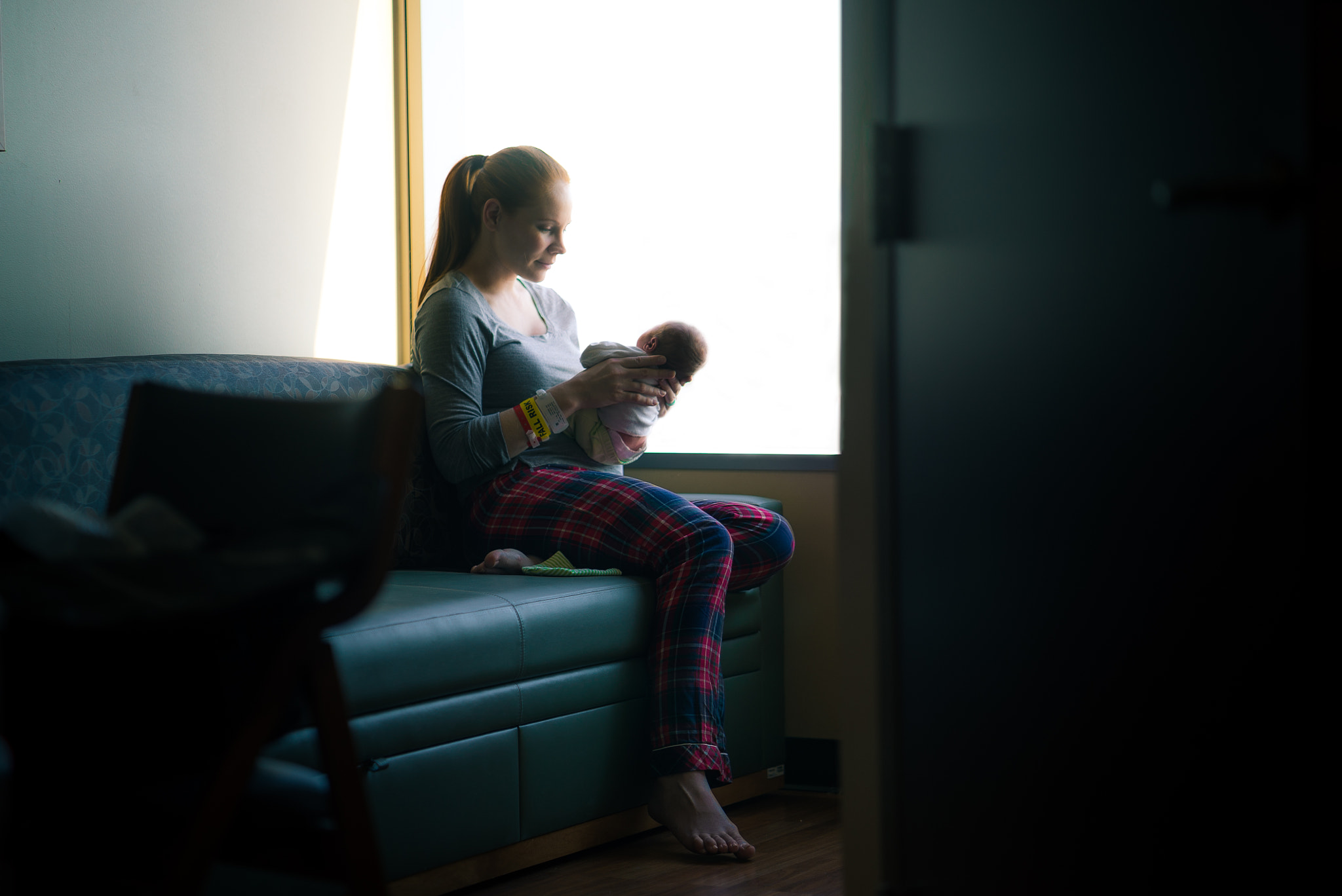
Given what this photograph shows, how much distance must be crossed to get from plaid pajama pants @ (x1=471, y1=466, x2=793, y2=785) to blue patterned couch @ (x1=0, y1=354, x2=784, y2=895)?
60 mm

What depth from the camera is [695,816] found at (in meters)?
1.85

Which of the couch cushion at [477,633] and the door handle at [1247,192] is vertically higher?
the door handle at [1247,192]

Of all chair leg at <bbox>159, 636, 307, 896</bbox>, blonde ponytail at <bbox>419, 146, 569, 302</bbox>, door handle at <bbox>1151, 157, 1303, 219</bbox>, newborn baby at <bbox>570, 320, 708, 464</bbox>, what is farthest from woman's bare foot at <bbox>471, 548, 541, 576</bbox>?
door handle at <bbox>1151, 157, 1303, 219</bbox>

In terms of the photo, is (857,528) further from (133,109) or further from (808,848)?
(133,109)

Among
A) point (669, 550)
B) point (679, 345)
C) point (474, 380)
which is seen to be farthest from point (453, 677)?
point (679, 345)

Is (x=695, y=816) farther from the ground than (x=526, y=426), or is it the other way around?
(x=526, y=426)

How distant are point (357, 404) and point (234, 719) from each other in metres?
0.28

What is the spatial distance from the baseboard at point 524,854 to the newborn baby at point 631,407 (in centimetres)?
69

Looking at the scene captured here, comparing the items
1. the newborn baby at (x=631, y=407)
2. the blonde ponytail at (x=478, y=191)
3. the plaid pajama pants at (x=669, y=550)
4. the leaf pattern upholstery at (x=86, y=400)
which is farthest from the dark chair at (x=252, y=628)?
the blonde ponytail at (x=478, y=191)

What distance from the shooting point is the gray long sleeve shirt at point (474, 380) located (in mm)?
2137

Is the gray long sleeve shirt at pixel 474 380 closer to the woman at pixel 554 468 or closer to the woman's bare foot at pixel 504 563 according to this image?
the woman at pixel 554 468

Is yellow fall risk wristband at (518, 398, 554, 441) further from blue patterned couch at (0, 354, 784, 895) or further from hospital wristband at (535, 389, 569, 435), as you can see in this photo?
blue patterned couch at (0, 354, 784, 895)

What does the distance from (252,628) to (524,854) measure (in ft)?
3.12

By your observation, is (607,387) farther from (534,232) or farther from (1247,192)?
(1247,192)
